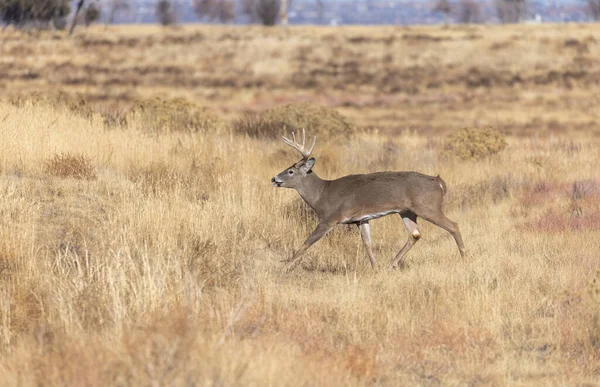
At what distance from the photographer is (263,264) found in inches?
428

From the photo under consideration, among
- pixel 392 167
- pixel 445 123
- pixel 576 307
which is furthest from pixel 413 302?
pixel 445 123

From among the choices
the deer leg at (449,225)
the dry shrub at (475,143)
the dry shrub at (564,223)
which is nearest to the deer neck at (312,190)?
the deer leg at (449,225)

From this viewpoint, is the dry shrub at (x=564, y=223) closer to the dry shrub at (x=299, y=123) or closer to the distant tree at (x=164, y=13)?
the dry shrub at (x=299, y=123)

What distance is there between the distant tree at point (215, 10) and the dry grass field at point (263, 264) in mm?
136286

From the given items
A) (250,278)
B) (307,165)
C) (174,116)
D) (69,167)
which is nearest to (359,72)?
(174,116)

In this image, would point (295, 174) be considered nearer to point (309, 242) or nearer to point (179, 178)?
point (309, 242)

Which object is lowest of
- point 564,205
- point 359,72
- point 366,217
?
point 359,72

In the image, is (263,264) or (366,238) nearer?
(263,264)

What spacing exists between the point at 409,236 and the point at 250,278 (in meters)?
2.67

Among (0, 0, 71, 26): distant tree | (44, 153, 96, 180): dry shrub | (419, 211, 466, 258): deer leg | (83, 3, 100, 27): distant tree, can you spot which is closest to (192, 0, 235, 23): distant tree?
(83, 3, 100, 27): distant tree

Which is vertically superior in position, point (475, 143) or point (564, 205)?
point (564, 205)

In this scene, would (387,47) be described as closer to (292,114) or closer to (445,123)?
(445,123)

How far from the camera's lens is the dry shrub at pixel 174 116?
67.2ft

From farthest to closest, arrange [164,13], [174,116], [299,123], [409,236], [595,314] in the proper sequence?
[164,13]
[299,123]
[174,116]
[409,236]
[595,314]
